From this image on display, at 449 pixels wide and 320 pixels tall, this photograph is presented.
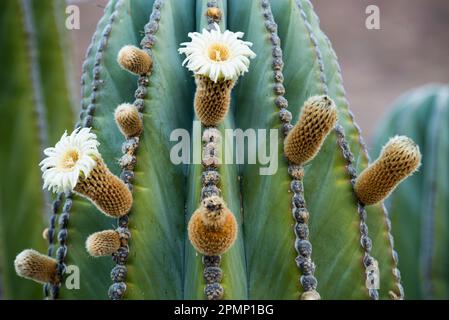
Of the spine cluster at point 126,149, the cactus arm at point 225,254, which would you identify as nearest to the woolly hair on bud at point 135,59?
the spine cluster at point 126,149

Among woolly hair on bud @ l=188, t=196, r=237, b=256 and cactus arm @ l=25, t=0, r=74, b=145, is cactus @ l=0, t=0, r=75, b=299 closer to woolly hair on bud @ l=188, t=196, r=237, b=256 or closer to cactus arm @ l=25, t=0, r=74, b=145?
cactus arm @ l=25, t=0, r=74, b=145

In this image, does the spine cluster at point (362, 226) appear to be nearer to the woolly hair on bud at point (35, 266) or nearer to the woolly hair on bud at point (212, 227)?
the woolly hair on bud at point (212, 227)

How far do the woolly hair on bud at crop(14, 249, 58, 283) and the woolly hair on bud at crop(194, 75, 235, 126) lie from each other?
17.9 inches

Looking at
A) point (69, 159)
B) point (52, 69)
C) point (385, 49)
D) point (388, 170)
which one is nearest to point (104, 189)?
point (69, 159)

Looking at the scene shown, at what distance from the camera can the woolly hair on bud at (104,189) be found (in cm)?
109

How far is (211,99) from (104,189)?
255 mm

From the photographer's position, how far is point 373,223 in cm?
135

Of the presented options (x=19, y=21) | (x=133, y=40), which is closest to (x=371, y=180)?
(x=133, y=40)

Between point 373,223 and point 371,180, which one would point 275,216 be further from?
point 373,223

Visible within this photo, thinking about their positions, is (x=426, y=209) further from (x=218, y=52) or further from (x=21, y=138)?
(x=218, y=52)

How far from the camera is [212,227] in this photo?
974 mm

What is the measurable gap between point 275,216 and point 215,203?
24 cm

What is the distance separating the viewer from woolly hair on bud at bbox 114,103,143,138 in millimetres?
1166

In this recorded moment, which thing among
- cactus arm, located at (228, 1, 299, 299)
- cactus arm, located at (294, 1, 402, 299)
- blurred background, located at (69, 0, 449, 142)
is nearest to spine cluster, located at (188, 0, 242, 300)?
cactus arm, located at (228, 1, 299, 299)
